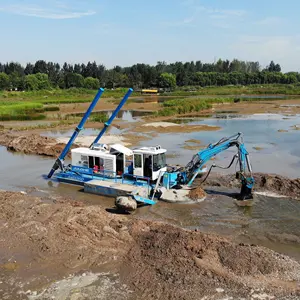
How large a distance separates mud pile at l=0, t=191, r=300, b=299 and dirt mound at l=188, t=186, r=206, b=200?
13.4 ft

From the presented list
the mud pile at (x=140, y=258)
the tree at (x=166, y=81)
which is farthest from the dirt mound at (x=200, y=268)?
the tree at (x=166, y=81)

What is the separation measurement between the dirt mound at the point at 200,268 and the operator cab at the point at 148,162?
5.97 meters

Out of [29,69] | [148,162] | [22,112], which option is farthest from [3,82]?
[148,162]

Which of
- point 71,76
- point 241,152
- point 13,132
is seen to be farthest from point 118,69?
point 241,152

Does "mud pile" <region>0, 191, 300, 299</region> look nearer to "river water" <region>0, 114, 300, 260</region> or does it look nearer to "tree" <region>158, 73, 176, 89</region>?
"river water" <region>0, 114, 300, 260</region>

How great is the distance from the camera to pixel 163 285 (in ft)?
32.8

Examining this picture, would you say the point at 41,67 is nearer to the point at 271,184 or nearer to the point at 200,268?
the point at 271,184

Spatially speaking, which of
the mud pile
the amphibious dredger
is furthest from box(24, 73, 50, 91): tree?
the mud pile

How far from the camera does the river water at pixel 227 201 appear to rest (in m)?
14.4

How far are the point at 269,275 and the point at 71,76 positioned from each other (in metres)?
118

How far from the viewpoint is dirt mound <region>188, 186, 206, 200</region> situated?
1778 cm

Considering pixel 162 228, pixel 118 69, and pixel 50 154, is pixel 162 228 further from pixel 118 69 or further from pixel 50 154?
pixel 118 69

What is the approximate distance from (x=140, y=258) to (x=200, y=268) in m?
1.95

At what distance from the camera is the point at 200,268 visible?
421 inches
